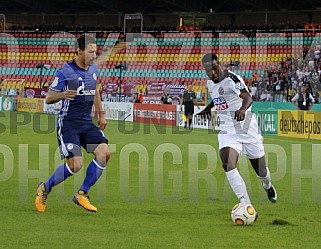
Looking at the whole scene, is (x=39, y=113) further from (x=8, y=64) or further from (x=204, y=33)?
(x=204, y=33)

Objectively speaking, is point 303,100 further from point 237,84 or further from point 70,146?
point 70,146

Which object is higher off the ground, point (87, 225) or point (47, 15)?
point (47, 15)

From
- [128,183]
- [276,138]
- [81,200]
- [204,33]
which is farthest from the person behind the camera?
[204,33]

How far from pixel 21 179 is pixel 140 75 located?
30057mm

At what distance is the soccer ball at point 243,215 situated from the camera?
384 inches

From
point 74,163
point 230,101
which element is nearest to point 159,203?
point 74,163

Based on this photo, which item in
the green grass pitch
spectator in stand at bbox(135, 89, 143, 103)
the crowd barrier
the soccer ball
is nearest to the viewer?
the green grass pitch

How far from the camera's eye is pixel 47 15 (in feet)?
199

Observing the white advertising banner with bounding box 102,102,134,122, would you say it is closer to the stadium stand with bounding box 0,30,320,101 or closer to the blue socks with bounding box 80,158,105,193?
the stadium stand with bounding box 0,30,320,101

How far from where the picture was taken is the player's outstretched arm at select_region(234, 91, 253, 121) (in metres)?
10.1

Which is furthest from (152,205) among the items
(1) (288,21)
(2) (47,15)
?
(2) (47,15)

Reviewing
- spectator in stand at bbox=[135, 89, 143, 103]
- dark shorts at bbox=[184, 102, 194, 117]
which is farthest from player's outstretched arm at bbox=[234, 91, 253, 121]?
spectator in stand at bbox=[135, 89, 143, 103]

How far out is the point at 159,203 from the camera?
11852 millimetres

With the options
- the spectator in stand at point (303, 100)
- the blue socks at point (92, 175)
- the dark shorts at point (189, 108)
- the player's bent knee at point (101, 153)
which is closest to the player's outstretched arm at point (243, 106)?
the player's bent knee at point (101, 153)
